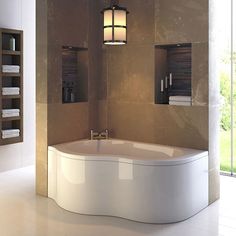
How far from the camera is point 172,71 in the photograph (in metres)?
4.80

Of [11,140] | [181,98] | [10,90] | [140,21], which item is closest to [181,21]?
[140,21]

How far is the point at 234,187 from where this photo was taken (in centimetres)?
491

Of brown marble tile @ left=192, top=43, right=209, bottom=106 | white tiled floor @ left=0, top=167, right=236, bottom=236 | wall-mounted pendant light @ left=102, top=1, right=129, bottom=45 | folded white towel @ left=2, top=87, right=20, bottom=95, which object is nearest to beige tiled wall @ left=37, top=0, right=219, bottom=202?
brown marble tile @ left=192, top=43, right=209, bottom=106

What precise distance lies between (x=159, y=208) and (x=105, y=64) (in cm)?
211

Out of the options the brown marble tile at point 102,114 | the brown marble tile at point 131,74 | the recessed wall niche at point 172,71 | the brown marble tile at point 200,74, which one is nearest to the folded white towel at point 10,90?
the brown marble tile at point 102,114

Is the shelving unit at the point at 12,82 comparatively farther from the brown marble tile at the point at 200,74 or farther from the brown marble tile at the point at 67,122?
the brown marble tile at the point at 200,74

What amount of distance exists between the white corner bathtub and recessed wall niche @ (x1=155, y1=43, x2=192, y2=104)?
0.81 meters

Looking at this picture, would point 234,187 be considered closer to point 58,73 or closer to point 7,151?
point 58,73

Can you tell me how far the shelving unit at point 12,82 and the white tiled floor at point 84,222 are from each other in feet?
4.23

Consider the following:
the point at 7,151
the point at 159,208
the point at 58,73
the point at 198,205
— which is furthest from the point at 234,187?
the point at 7,151

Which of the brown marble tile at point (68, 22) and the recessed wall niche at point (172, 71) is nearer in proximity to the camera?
the brown marble tile at point (68, 22)

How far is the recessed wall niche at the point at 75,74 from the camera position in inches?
193

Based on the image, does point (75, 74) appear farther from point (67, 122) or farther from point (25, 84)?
point (25, 84)

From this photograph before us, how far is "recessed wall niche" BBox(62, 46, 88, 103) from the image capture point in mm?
4891
